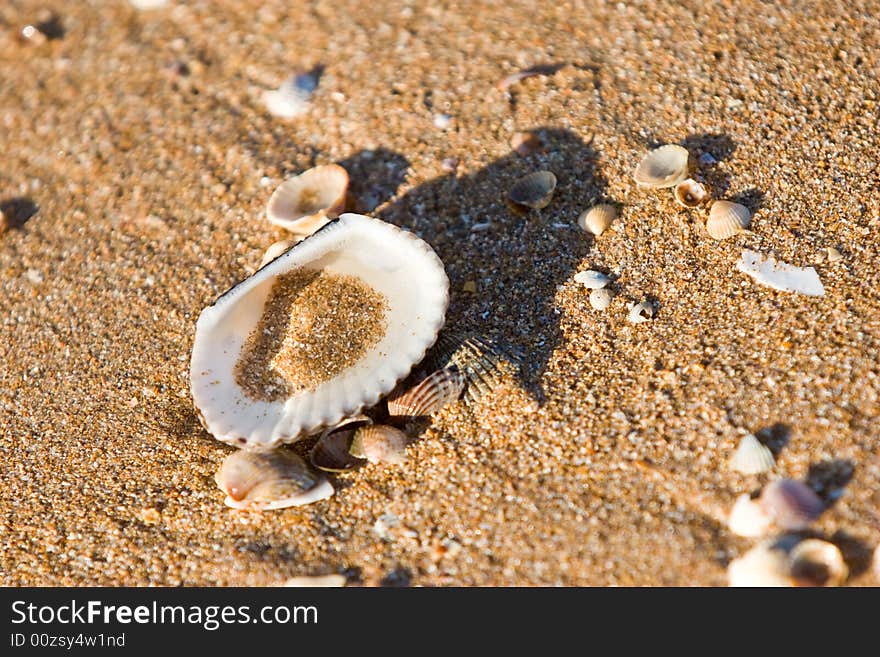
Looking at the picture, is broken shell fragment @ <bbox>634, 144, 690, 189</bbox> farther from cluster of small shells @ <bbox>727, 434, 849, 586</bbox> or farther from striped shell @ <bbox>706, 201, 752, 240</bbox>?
cluster of small shells @ <bbox>727, 434, 849, 586</bbox>

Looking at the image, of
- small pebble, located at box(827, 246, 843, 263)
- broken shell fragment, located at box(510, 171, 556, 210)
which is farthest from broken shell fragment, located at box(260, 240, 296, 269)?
small pebble, located at box(827, 246, 843, 263)

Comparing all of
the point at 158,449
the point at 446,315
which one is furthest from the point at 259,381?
the point at 446,315

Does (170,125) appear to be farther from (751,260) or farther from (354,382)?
(751,260)

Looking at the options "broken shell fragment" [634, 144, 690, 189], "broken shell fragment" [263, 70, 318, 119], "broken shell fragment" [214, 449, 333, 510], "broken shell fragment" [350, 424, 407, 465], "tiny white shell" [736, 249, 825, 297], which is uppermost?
"broken shell fragment" [634, 144, 690, 189]

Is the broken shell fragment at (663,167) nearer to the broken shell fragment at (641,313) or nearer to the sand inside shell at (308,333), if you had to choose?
the broken shell fragment at (641,313)

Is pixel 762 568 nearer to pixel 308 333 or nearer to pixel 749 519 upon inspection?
pixel 749 519

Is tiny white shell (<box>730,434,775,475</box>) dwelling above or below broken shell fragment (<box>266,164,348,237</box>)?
above

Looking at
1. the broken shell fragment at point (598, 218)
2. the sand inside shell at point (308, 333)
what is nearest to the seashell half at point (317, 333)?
the sand inside shell at point (308, 333)
